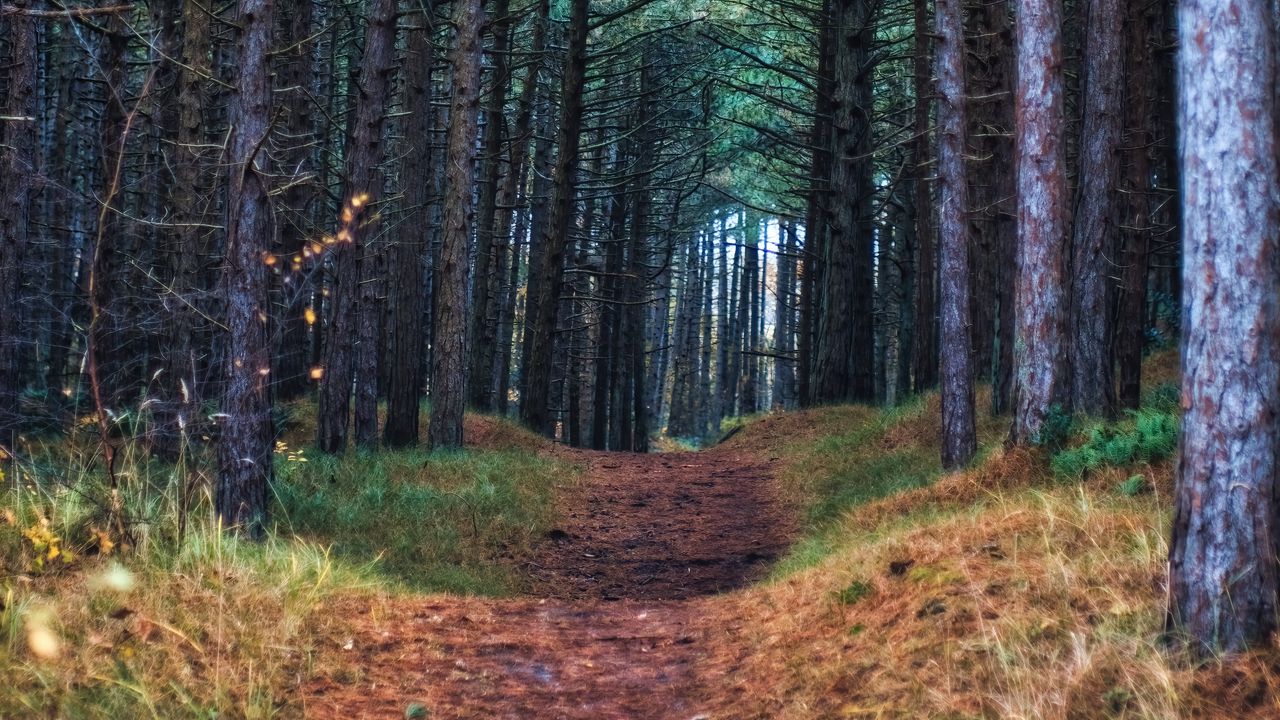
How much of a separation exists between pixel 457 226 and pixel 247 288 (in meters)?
6.85

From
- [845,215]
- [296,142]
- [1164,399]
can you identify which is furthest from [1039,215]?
[296,142]

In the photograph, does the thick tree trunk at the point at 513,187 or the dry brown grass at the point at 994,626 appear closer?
the dry brown grass at the point at 994,626

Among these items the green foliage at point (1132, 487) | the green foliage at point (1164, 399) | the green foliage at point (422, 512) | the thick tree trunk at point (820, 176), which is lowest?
the green foliage at point (422, 512)

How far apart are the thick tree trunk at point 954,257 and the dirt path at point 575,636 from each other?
2379 millimetres

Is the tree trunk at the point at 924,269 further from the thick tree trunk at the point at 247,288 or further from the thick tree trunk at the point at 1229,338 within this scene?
the thick tree trunk at the point at 1229,338

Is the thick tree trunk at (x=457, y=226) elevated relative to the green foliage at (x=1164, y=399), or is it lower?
elevated

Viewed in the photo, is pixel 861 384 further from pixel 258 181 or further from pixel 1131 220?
pixel 258 181

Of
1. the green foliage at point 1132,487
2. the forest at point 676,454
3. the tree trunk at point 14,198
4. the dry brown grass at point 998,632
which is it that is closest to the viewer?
the dry brown grass at point 998,632

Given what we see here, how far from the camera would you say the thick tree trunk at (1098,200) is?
427 inches

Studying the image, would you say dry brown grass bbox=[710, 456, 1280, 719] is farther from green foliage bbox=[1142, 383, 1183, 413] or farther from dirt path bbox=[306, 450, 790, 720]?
green foliage bbox=[1142, 383, 1183, 413]

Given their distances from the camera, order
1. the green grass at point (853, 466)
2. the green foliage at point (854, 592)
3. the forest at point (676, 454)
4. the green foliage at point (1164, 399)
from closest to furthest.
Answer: the forest at point (676, 454)
the green foliage at point (854, 592)
the green foliage at point (1164, 399)
the green grass at point (853, 466)

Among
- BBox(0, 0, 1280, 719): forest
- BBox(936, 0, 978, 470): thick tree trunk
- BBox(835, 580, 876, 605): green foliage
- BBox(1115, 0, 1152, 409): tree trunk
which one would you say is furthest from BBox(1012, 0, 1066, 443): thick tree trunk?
BBox(835, 580, 876, 605): green foliage

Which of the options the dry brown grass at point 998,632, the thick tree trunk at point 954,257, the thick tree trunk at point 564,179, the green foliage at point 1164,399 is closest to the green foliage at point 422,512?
the dry brown grass at point 998,632

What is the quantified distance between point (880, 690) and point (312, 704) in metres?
2.82
